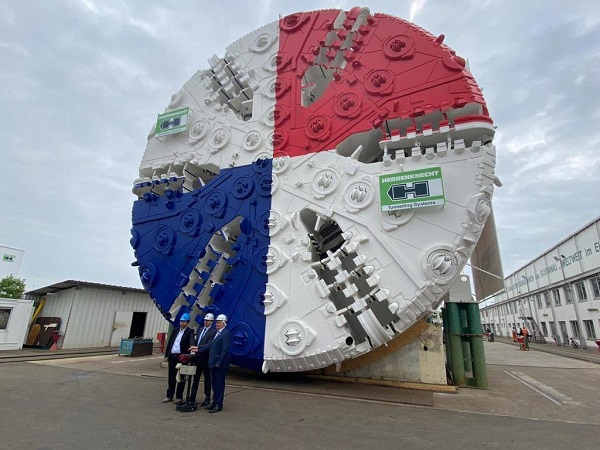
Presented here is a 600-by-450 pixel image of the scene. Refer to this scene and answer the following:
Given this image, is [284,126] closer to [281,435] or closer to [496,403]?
[281,435]

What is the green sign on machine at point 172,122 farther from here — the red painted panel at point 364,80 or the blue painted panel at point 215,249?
the red painted panel at point 364,80

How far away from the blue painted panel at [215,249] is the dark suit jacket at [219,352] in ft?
7.73

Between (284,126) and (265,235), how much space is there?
11.5 feet

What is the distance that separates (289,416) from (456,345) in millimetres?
5598

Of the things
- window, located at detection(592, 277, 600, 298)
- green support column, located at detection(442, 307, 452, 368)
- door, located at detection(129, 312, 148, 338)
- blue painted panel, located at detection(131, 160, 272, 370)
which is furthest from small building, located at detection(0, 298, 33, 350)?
window, located at detection(592, 277, 600, 298)

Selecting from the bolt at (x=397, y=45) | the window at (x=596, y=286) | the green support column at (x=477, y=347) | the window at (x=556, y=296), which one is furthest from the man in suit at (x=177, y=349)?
the window at (x=556, y=296)

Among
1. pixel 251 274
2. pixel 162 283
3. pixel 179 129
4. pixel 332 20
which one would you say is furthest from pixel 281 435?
pixel 332 20

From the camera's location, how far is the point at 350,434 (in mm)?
4867

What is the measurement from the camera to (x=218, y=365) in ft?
19.5

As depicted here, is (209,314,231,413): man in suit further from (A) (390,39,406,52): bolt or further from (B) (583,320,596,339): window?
(B) (583,320,596,339): window

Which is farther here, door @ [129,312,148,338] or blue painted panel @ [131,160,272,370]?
door @ [129,312,148,338]

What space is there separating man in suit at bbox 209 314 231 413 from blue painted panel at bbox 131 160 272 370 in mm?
2351

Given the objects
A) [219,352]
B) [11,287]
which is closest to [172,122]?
[219,352]

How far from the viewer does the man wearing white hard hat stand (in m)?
5.88
